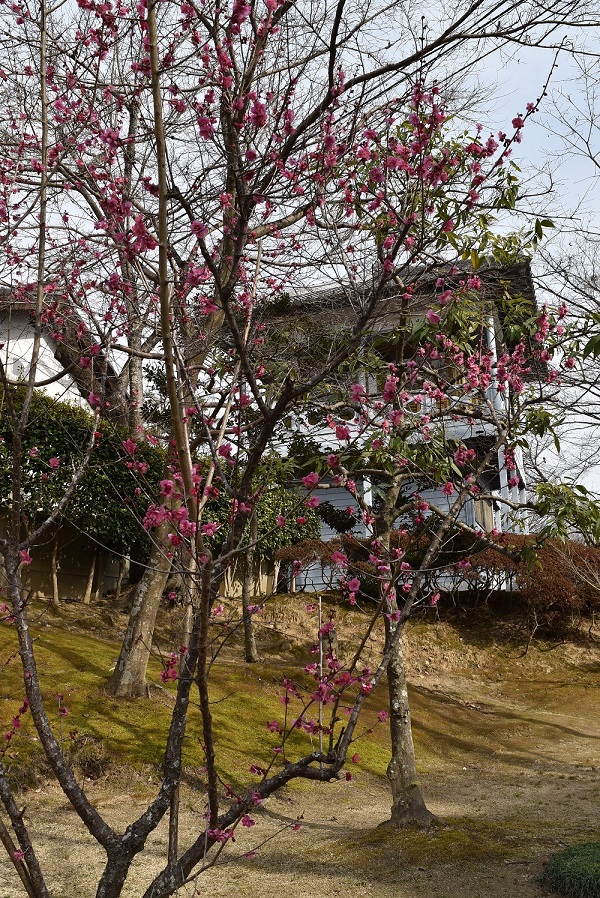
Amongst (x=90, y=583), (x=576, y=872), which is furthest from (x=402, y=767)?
(x=90, y=583)

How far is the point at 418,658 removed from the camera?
14.2 metres

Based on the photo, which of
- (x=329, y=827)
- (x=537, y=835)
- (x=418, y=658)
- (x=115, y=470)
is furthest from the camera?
(x=418, y=658)

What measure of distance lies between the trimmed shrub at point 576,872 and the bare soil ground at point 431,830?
0.12m

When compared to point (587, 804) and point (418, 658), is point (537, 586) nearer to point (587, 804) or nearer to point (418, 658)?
point (418, 658)

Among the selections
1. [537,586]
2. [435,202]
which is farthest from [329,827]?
[537,586]

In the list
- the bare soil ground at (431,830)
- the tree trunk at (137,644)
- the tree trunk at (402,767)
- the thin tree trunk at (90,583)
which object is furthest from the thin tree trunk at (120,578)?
the tree trunk at (402,767)

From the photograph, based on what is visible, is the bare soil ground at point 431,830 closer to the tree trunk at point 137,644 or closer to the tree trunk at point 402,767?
the tree trunk at point 402,767

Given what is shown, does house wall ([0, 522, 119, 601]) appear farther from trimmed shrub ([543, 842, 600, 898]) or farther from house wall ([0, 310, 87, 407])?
trimmed shrub ([543, 842, 600, 898])

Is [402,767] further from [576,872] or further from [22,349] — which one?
[22,349]

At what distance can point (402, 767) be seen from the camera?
6180 mm

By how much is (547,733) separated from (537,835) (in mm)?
5439

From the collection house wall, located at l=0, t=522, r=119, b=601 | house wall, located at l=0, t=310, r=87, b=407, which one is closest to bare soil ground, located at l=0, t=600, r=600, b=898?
house wall, located at l=0, t=310, r=87, b=407

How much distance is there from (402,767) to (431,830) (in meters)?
0.51

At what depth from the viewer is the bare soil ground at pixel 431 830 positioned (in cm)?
487
